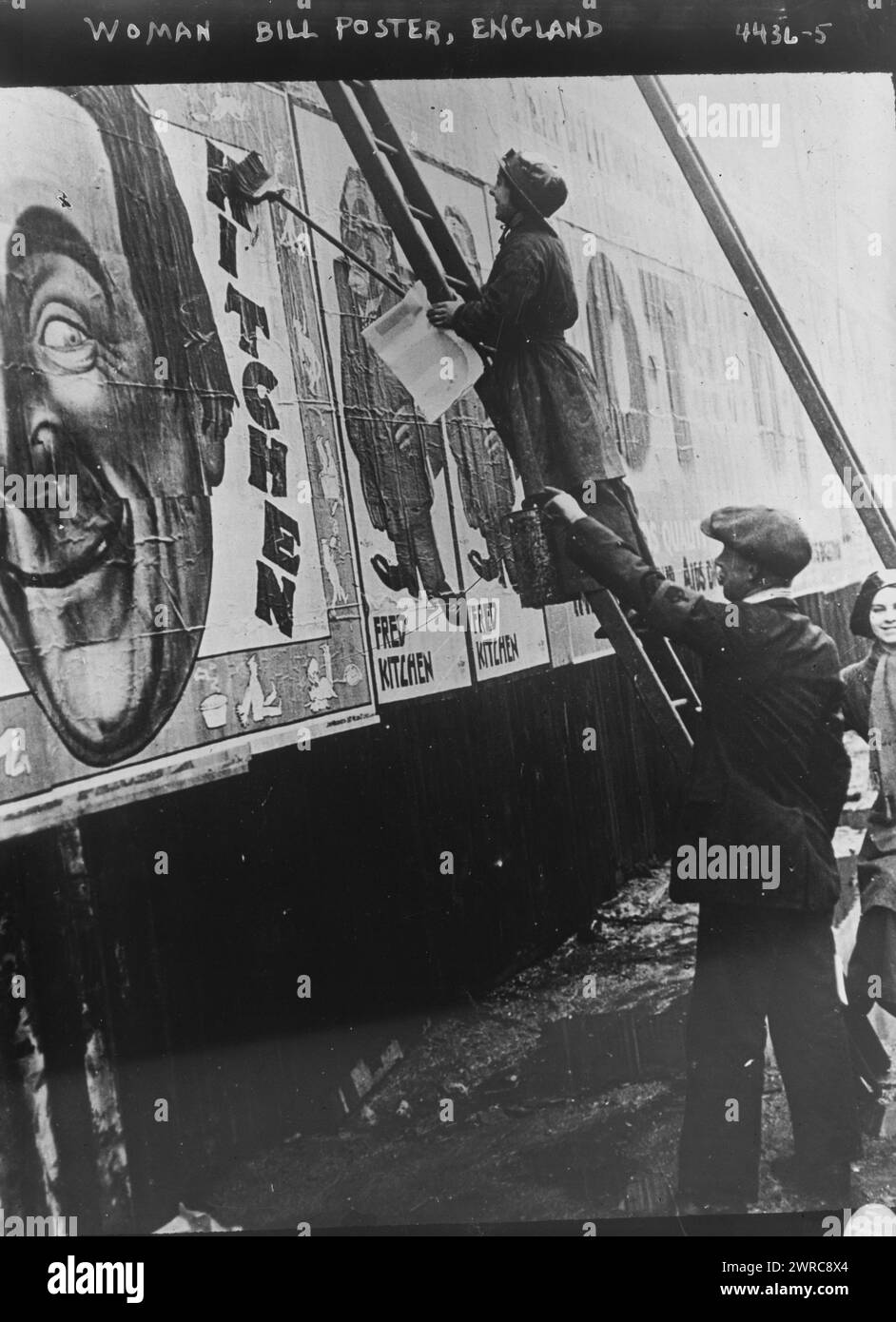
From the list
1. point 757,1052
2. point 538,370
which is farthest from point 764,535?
point 757,1052

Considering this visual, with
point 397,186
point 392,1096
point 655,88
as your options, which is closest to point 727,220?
point 655,88

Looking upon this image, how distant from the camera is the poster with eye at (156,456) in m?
2.79

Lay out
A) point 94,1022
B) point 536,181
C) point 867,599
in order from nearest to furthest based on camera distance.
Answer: point 94,1022 < point 536,181 < point 867,599

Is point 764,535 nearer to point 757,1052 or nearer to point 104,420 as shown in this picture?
point 757,1052

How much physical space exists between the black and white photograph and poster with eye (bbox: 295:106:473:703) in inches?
0.4

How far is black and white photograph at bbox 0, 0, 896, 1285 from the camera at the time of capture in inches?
112

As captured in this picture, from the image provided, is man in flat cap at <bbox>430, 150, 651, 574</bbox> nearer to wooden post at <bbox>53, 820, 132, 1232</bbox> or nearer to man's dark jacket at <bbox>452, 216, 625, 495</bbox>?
man's dark jacket at <bbox>452, 216, 625, 495</bbox>

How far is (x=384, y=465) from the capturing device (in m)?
3.05

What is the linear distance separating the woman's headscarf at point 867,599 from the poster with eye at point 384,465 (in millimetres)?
1047

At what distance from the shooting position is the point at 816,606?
10.2ft

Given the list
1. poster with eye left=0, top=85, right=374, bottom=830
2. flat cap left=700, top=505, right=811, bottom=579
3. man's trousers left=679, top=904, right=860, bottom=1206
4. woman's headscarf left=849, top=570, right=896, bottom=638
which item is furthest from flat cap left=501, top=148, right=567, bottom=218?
man's trousers left=679, top=904, right=860, bottom=1206

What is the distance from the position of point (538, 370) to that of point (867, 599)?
1151 mm

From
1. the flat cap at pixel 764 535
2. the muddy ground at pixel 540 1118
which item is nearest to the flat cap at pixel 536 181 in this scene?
the flat cap at pixel 764 535
